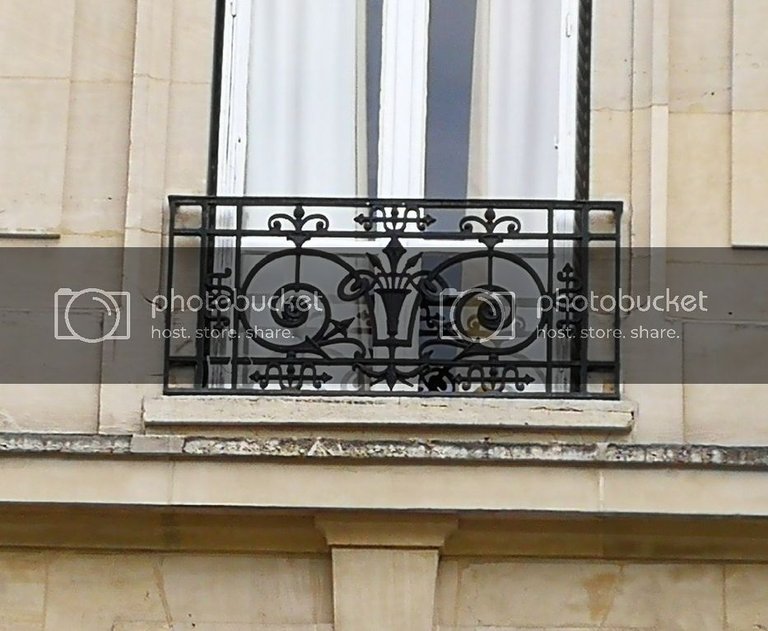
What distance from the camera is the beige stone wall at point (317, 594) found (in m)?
6.78

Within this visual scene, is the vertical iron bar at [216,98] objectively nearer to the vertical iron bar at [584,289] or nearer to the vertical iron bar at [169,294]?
the vertical iron bar at [169,294]

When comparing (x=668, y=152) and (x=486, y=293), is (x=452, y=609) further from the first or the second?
(x=668, y=152)

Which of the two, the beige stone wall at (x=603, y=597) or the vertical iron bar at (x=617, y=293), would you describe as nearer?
the beige stone wall at (x=603, y=597)

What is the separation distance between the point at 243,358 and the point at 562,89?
1.67 meters

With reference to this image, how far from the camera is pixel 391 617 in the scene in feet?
22.1

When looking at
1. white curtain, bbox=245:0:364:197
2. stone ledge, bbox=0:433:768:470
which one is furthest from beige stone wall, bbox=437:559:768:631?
white curtain, bbox=245:0:364:197

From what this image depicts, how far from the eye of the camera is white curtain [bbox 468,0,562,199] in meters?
7.30

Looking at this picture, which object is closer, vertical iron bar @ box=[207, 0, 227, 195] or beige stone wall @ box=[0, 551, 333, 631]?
beige stone wall @ box=[0, 551, 333, 631]

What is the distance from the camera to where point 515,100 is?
736 cm

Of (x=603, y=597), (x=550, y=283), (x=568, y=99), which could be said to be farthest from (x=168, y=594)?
(x=568, y=99)

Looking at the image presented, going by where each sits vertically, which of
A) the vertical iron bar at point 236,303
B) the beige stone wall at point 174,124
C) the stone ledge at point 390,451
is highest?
the beige stone wall at point 174,124

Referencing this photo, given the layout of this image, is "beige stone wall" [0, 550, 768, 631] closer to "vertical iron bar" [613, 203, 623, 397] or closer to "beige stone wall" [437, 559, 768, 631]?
"beige stone wall" [437, 559, 768, 631]

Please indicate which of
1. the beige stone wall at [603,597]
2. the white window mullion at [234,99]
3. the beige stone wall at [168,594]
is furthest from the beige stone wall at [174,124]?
the beige stone wall at [603,597]

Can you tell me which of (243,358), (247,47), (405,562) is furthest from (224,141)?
(405,562)
